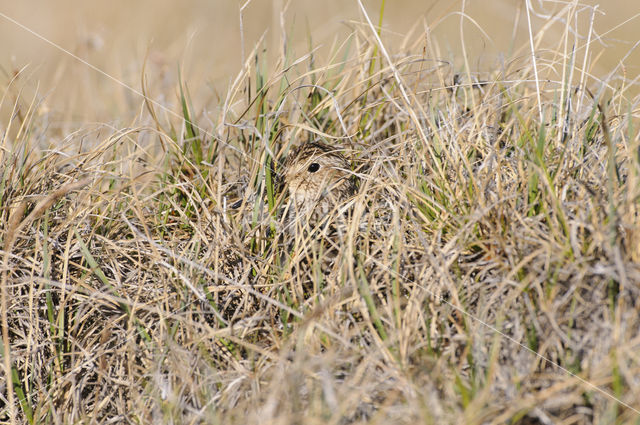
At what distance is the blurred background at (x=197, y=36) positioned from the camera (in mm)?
4332

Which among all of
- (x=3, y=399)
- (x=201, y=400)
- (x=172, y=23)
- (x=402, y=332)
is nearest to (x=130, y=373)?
(x=201, y=400)

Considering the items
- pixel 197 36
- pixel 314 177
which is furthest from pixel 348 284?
pixel 197 36

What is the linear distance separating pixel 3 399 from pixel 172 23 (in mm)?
5619

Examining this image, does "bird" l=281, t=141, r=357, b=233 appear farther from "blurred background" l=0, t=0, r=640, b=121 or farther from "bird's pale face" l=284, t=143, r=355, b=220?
"blurred background" l=0, t=0, r=640, b=121

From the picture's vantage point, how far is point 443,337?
83.5 inches

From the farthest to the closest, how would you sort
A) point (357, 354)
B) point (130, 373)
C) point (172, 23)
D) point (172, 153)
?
point (172, 23)
point (172, 153)
point (130, 373)
point (357, 354)

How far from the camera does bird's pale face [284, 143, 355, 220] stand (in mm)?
2797

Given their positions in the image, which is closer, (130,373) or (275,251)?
(130,373)

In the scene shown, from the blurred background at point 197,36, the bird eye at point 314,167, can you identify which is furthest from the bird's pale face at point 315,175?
the blurred background at point 197,36

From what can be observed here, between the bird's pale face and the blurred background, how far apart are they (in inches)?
28.4

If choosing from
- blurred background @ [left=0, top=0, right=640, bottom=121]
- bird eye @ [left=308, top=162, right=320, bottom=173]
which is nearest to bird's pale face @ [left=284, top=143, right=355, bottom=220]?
bird eye @ [left=308, top=162, right=320, bottom=173]

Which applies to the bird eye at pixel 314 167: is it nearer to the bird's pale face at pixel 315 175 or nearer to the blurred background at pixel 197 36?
the bird's pale face at pixel 315 175

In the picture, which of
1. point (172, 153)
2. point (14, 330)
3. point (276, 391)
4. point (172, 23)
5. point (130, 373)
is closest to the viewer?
point (276, 391)

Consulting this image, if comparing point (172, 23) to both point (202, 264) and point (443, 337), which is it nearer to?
point (202, 264)
